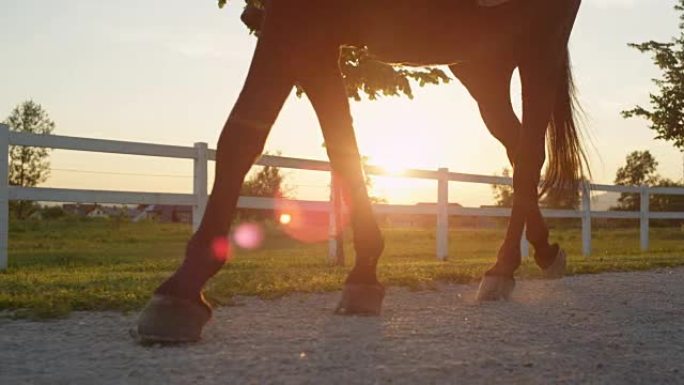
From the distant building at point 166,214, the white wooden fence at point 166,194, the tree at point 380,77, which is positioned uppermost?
the tree at point 380,77

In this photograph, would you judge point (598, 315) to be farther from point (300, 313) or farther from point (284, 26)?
point (284, 26)

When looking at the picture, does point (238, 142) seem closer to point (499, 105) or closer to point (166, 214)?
point (499, 105)

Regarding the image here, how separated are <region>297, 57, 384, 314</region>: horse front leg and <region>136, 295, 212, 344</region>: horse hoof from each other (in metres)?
0.98

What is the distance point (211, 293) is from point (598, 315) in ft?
6.91

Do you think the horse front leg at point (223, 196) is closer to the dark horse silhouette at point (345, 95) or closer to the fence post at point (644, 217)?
the dark horse silhouette at point (345, 95)

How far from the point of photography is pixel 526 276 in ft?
19.4

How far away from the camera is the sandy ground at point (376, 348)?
2.24m

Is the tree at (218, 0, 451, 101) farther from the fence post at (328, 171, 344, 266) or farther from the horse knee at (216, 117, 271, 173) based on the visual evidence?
the horse knee at (216, 117, 271, 173)

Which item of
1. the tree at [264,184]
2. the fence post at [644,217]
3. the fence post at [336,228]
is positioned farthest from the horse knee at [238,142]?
the tree at [264,184]

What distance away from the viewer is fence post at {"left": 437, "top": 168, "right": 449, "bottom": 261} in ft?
46.8

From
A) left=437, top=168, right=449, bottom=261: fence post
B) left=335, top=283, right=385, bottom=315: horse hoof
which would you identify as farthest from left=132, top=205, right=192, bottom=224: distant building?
left=335, top=283, right=385, bottom=315: horse hoof

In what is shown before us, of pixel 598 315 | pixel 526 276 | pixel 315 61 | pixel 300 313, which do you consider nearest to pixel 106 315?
pixel 300 313

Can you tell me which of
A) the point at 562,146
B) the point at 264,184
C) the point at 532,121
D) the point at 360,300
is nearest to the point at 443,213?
the point at 562,146

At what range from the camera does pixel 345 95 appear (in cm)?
369
